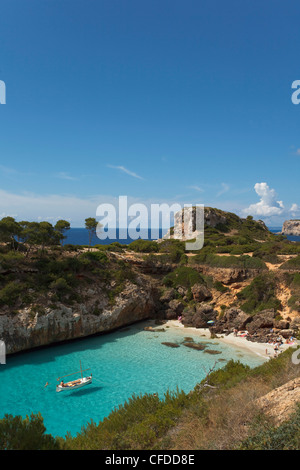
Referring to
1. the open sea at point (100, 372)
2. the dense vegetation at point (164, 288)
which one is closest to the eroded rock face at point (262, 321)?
the dense vegetation at point (164, 288)

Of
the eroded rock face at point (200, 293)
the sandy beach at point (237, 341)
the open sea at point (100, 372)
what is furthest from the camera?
the eroded rock face at point (200, 293)

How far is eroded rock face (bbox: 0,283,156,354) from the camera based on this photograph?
72.7ft

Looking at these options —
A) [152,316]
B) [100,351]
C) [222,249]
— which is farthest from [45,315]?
[222,249]

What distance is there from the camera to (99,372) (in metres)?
19.8

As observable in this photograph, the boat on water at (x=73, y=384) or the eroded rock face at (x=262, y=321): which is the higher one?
the eroded rock face at (x=262, y=321)

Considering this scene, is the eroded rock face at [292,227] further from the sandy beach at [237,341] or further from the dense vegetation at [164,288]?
the sandy beach at [237,341]

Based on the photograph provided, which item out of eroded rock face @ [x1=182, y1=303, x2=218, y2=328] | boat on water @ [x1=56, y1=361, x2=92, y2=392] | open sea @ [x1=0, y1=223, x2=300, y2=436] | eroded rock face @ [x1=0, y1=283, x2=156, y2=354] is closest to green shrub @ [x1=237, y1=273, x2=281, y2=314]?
eroded rock face @ [x1=182, y1=303, x2=218, y2=328]

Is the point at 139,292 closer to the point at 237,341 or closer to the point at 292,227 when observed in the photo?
the point at 237,341

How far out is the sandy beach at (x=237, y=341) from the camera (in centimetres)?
2284

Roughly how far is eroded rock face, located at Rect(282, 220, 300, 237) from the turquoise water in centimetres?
15365

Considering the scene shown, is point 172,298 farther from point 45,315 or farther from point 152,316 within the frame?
point 45,315

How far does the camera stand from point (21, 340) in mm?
22328

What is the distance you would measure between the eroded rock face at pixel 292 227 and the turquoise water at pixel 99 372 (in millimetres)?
153652

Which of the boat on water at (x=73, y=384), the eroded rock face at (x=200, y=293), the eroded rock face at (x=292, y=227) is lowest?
the boat on water at (x=73, y=384)
